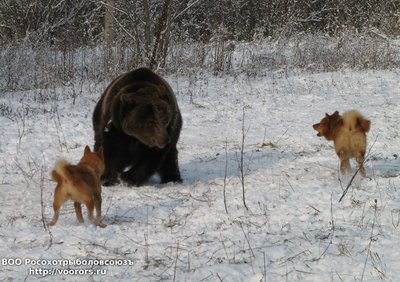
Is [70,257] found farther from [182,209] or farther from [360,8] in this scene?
[360,8]

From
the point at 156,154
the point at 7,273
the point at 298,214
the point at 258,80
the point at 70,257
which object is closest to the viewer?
the point at 7,273

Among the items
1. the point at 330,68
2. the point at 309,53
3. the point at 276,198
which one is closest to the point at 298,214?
the point at 276,198

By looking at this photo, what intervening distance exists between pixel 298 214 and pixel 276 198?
0.47m

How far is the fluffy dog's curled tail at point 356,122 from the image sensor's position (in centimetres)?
533

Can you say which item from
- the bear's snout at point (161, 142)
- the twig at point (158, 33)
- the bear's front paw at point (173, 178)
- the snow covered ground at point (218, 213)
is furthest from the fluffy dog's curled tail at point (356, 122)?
the twig at point (158, 33)

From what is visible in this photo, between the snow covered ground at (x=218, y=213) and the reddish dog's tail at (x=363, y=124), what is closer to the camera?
the snow covered ground at (x=218, y=213)

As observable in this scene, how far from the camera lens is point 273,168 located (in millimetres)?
6355

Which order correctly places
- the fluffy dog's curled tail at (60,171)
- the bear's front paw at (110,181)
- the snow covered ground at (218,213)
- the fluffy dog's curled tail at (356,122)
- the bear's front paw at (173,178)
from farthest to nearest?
the bear's front paw at (173,178), the bear's front paw at (110,181), the fluffy dog's curled tail at (356,122), the fluffy dog's curled tail at (60,171), the snow covered ground at (218,213)

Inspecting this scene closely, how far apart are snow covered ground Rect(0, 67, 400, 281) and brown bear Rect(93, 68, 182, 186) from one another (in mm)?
259

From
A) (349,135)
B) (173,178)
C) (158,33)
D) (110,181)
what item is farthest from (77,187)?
(158,33)

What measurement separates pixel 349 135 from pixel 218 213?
5.35 feet

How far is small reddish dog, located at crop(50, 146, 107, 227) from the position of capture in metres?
4.04

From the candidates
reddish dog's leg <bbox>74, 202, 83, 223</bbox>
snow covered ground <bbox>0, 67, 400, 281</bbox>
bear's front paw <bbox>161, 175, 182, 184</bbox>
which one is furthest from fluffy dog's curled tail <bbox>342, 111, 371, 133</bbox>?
reddish dog's leg <bbox>74, 202, 83, 223</bbox>

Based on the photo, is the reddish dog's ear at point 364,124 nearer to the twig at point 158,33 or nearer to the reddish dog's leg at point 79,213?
the reddish dog's leg at point 79,213
